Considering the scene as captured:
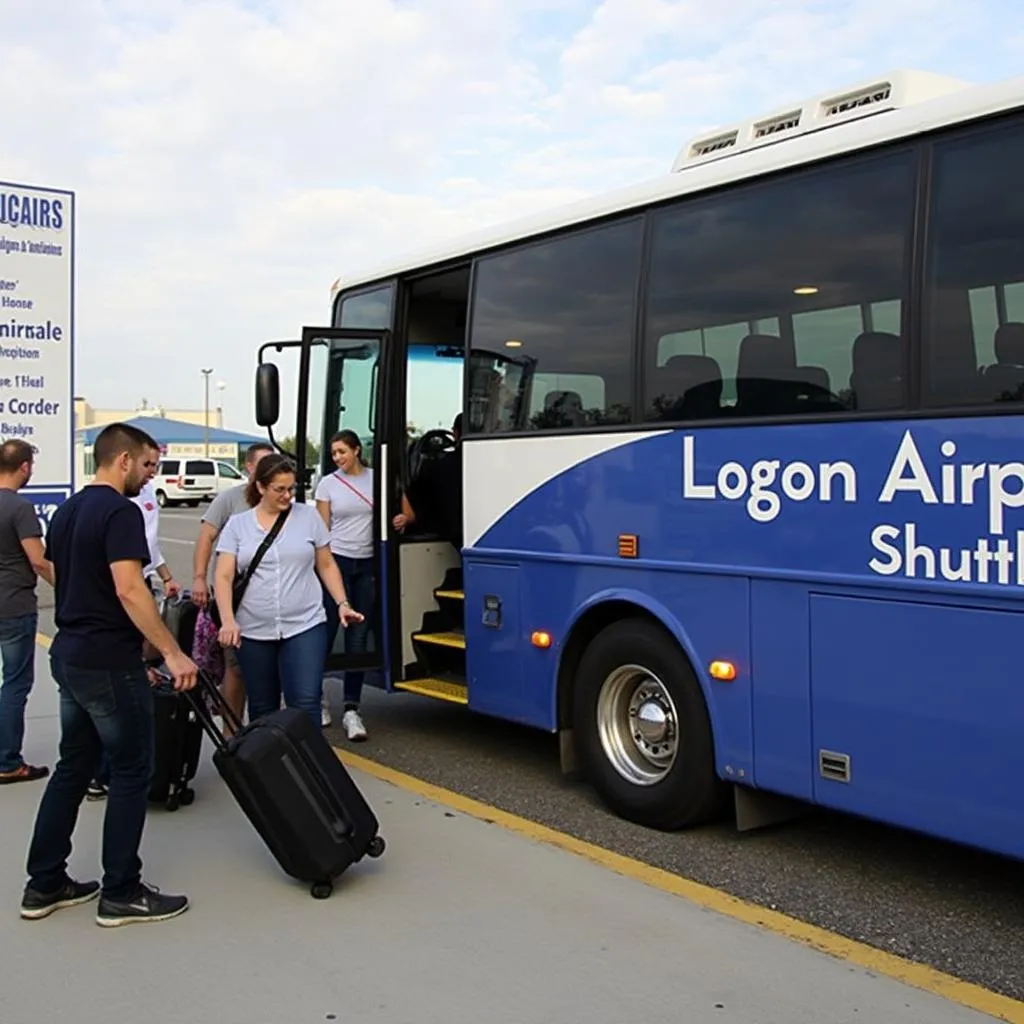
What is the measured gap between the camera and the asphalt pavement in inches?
168

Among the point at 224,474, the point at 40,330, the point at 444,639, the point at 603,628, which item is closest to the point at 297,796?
the point at 603,628

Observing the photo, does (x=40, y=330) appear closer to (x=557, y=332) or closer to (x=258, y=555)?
(x=258, y=555)

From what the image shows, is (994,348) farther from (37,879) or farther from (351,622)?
(37,879)

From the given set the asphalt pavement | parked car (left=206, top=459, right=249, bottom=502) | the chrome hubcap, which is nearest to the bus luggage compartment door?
the asphalt pavement

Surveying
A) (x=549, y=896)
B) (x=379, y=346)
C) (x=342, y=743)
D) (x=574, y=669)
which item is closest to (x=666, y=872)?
(x=549, y=896)

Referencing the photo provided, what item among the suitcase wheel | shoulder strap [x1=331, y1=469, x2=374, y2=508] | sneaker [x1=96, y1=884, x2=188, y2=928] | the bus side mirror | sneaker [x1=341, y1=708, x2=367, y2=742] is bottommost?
sneaker [x1=96, y1=884, x2=188, y2=928]

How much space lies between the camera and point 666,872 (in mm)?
4949

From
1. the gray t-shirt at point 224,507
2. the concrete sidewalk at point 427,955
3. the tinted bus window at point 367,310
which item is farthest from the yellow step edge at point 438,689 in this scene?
the tinted bus window at point 367,310

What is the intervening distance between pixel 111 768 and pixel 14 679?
2.19 m

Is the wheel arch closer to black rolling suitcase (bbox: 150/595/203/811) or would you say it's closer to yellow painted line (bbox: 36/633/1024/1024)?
yellow painted line (bbox: 36/633/1024/1024)

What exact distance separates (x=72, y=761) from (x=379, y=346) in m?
3.80

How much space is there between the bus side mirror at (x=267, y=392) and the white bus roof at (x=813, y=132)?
74.7 inches

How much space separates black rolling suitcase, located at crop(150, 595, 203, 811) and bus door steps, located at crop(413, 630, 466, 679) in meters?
1.76

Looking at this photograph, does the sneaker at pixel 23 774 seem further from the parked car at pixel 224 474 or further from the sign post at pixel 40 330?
the parked car at pixel 224 474
